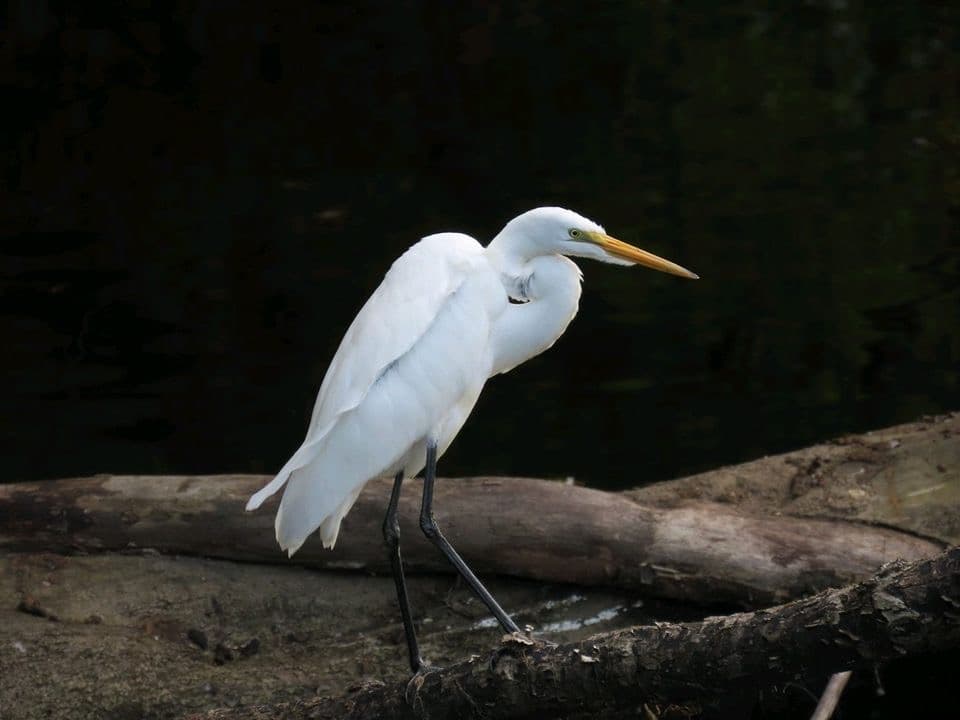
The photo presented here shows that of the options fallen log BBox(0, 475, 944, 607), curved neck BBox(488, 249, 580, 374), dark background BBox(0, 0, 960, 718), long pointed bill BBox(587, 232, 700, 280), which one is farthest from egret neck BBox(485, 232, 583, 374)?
dark background BBox(0, 0, 960, 718)

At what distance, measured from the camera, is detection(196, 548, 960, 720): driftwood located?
8.41ft

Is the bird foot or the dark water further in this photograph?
the dark water

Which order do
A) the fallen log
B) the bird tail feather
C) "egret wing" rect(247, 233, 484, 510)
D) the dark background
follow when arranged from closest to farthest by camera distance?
the bird tail feather, "egret wing" rect(247, 233, 484, 510), the fallen log, the dark background

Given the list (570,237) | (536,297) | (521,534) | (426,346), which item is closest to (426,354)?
(426,346)

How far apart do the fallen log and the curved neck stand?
2.72 ft

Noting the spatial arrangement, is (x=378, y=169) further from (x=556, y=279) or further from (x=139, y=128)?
(x=556, y=279)

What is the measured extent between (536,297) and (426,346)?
36 centimetres

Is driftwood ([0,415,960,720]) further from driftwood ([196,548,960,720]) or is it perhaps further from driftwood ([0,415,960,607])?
driftwood ([196,548,960,720])

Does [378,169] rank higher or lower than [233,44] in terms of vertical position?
lower

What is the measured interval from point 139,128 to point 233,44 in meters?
1.63

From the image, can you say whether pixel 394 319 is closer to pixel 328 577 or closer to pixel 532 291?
pixel 532 291

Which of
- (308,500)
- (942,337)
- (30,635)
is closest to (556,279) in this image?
(308,500)

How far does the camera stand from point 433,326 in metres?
3.77

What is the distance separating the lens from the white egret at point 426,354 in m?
3.69
